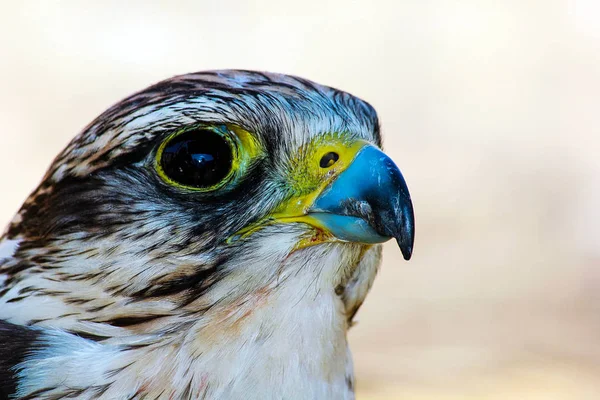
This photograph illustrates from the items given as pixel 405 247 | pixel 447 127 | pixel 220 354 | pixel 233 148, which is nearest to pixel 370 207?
pixel 405 247

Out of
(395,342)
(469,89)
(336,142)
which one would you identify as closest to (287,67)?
(469,89)

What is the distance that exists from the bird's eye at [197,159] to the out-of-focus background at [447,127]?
215 inches

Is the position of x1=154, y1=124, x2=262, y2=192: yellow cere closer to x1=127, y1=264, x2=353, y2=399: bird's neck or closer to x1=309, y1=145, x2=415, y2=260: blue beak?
x1=309, y1=145, x2=415, y2=260: blue beak

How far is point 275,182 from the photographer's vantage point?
8.56 ft

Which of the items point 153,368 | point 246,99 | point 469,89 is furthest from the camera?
point 469,89

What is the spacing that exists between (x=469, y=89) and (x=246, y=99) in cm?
784

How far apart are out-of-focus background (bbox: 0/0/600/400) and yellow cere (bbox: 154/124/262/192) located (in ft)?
17.8

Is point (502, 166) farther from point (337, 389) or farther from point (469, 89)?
point (337, 389)

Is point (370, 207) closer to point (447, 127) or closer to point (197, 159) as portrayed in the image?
point (197, 159)

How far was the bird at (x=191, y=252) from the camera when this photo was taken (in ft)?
8.18

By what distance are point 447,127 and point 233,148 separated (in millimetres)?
7226

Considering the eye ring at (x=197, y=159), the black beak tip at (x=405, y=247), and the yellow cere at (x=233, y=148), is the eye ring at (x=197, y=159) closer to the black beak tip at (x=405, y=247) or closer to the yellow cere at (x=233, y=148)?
the yellow cere at (x=233, y=148)

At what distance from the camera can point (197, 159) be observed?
2.54 meters

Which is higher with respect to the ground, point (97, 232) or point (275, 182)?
point (275, 182)
